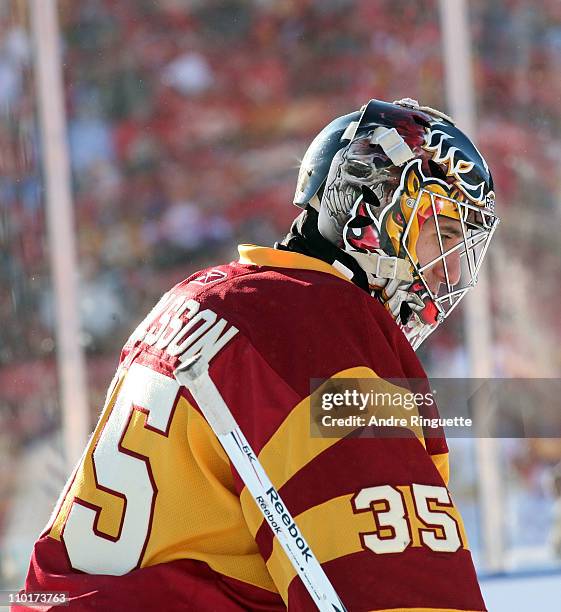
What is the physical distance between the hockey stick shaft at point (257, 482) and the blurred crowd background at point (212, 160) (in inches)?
104

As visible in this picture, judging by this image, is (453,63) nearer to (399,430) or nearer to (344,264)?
(344,264)

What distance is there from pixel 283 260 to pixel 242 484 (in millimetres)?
322

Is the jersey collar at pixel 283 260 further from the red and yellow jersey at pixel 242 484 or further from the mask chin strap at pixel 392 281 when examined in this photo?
the mask chin strap at pixel 392 281

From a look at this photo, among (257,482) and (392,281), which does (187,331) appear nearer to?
(257,482)

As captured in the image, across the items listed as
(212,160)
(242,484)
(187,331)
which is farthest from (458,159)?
(212,160)

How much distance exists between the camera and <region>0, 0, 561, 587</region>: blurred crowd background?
3781 mm

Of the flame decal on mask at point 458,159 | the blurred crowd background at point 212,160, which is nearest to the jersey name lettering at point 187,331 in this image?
the flame decal on mask at point 458,159

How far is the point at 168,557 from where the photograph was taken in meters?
1.30

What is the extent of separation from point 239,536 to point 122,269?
8.67ft

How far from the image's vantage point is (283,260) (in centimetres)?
141

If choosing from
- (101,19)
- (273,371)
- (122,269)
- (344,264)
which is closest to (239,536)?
(273,371)

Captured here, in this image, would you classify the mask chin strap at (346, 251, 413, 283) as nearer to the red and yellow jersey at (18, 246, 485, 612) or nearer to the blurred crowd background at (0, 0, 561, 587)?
the red and yellow jersey at (18, 246, 485, 612)

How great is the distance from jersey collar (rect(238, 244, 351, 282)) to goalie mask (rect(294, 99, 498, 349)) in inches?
5.7

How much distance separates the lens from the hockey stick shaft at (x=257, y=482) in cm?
116
